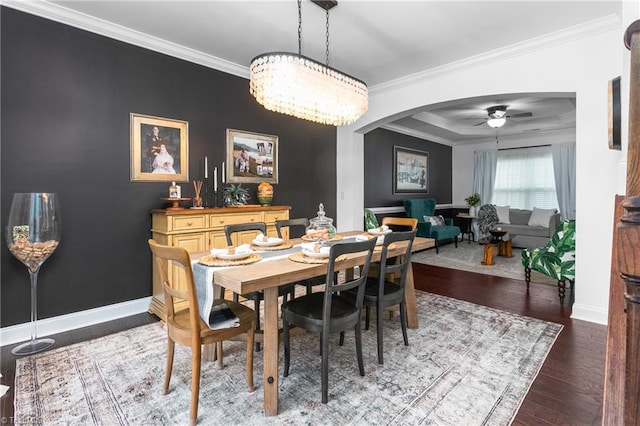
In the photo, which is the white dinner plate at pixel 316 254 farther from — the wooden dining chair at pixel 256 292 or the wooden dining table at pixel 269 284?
the wooden dining chair at pixel 256 292

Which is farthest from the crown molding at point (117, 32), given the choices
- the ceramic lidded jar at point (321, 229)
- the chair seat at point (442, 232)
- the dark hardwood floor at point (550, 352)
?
the chair seat at point (442, 232)

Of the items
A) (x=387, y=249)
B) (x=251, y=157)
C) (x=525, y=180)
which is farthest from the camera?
(x=525, y=180)

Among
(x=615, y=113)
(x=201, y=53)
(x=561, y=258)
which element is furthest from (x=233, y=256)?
(x=561, y=258)

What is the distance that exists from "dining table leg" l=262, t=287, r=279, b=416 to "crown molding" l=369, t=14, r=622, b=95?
12.0 ft

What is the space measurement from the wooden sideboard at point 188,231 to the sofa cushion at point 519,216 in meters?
6.23

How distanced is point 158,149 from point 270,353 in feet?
8.64

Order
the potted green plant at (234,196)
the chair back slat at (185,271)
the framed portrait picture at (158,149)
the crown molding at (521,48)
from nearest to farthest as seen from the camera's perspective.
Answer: the chair back slat at (185,271), the crown molding at (521,48), the framed portrait picture at (158,149), the potted green plant at (234,196)

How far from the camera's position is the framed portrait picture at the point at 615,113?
1.69 meters

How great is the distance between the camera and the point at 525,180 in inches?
308

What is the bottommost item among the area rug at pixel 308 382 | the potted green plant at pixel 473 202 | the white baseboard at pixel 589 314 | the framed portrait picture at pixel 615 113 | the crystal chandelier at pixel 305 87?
the area rug at pixel 308 382

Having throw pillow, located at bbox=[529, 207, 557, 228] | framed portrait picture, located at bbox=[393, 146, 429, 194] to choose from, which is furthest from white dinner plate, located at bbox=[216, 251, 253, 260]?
throw pillow, located at bbox=[529, 207, 557, 228]

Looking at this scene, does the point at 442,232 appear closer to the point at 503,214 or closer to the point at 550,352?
the point at 503,214

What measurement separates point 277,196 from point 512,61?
10.8ft

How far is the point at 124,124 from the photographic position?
3.19 meters
